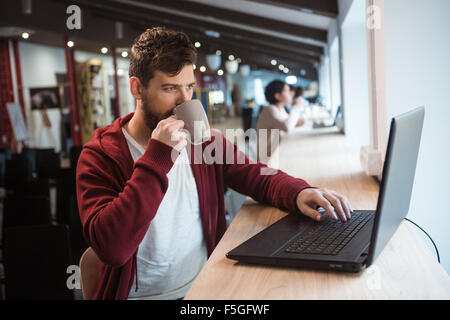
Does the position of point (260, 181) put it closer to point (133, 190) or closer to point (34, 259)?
point (133, 190)

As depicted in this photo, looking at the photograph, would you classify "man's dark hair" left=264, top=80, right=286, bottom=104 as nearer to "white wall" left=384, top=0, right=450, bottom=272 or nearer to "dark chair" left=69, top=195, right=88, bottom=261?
"white wall" left=384, top=0, right=450, bottom=272

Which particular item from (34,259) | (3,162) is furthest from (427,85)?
(3,162)

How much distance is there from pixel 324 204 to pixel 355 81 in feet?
12.7

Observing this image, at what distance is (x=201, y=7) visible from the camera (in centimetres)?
628

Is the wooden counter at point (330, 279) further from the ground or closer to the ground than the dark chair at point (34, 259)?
further from the ground

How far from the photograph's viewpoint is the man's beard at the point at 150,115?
4.94 ft

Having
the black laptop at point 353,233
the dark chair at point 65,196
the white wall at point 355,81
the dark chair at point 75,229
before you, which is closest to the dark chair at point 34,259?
the dark chair at point 75,229

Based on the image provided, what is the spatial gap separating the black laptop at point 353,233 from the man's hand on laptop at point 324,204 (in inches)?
1.0

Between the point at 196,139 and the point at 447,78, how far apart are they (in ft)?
3.81

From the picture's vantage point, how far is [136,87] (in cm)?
157

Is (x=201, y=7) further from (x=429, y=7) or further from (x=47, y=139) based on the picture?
(x=47, y=139)

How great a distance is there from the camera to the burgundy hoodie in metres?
1.26

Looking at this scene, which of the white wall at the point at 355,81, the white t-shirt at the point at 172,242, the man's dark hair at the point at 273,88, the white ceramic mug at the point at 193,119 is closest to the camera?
the white ceramic mug at the point at 193,119

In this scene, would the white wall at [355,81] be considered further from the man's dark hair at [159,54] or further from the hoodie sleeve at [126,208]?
the hoodie sleeve at [126,208]
